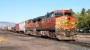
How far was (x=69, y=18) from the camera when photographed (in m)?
33.2

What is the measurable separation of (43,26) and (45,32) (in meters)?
1.61

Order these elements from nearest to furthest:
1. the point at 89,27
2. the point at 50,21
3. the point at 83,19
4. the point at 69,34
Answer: the point at 69,34, the point at 50,21, the point at 89,27, the point at 83,19

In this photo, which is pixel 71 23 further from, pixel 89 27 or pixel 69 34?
pixel 89 27

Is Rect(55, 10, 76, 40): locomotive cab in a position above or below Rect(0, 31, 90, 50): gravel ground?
above

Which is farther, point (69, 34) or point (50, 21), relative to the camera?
point (50, 21)

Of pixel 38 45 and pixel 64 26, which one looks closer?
pixel 38 45

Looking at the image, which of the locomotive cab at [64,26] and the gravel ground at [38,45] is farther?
the locomotive cab at [64,26]

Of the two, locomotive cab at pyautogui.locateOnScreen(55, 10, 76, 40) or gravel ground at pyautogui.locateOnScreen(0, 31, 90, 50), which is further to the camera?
locomotive cab at pyautogui.locateOnScreen(55, 10, 76, 40)

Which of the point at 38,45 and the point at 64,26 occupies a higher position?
the point at 64,26

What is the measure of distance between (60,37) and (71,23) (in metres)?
2.09

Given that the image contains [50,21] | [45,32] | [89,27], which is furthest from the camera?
[89,27]

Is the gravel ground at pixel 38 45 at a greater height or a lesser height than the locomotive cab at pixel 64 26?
lesser

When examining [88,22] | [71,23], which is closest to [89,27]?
[88,22]

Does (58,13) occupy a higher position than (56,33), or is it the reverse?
(58,13)
